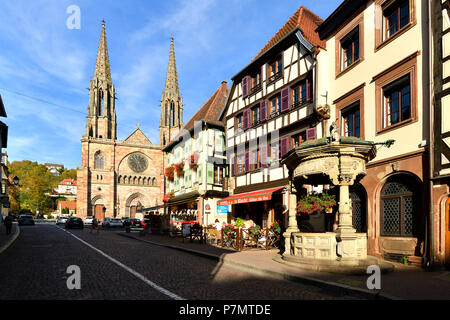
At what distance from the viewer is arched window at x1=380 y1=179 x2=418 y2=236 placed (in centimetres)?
1105

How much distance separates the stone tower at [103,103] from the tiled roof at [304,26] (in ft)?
161

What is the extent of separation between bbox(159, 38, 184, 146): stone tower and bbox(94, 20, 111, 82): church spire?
10785 mm

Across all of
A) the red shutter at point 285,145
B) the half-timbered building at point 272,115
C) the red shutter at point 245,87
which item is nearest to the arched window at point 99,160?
the half-timbered building at point 272,115

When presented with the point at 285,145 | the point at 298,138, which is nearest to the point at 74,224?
the point at 285,145

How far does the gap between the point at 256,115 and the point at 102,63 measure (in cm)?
5359

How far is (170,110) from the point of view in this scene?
69.2 meters

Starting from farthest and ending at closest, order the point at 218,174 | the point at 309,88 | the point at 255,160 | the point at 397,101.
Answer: the point at 218,174 < the point at 255,160 < the point at 309,88 < the point at 397,101

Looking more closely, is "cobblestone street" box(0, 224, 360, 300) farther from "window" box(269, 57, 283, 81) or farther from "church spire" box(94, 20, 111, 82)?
"church spire" box(94, 20, 111, 82)

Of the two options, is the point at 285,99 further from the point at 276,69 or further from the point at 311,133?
the point at 311,133

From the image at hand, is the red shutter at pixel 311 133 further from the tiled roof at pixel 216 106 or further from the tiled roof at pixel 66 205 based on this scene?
the tiled roof at pixel 66 205

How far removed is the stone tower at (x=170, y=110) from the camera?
68500mm

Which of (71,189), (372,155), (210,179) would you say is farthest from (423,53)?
(71,189)
